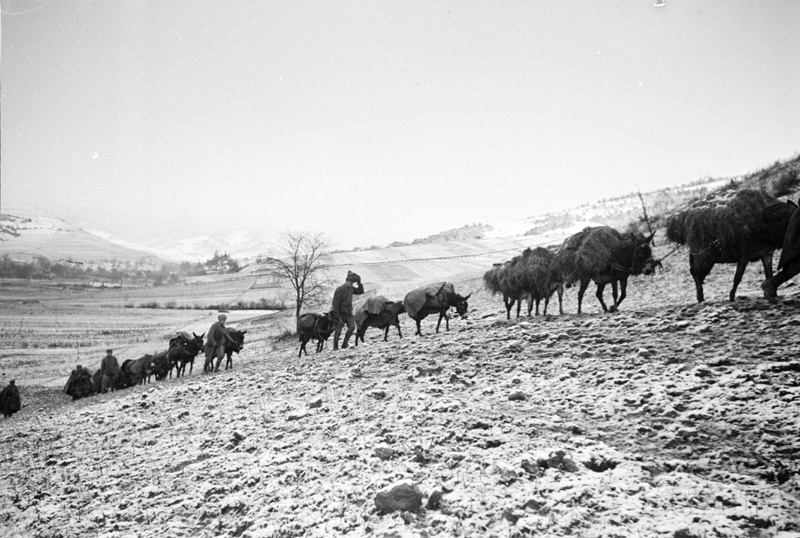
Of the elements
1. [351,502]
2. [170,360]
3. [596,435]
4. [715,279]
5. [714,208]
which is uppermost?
[714,208]

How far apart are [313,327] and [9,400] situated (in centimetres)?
1314

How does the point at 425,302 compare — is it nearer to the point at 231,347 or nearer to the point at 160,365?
the point at 231,347

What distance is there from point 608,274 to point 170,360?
69.2 ft

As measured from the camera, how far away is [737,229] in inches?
318

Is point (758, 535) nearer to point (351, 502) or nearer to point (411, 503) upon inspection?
point (411, 503)

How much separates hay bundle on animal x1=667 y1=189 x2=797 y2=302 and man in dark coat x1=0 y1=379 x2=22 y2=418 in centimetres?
2518

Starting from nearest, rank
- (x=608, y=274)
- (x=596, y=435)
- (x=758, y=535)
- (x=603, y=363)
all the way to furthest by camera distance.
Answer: (x=758, y=535)
(x=596, y=435)
(x=603, y=363)
(x=608, y=274)

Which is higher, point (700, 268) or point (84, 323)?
point (700, 268)

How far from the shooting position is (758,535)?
227 centimetres

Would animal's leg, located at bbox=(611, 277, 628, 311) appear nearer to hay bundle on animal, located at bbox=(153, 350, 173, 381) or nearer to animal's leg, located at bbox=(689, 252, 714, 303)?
animal's leg, located at bbox=(689, 252, 714, 303)

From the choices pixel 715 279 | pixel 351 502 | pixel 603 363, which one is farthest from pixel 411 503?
pixel 715 279

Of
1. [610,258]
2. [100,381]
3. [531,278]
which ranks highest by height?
[610,258]

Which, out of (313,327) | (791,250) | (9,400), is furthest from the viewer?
(313,327)

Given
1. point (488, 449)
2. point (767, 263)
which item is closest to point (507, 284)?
point (767, 263)
